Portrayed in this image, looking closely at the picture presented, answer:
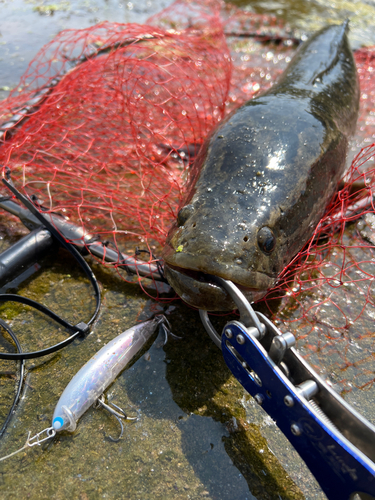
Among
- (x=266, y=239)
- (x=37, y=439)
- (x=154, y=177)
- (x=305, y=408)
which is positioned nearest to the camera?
(x=305, y=408)

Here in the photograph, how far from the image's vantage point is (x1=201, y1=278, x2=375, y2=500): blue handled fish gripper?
1.49 m

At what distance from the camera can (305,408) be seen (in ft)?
5.20

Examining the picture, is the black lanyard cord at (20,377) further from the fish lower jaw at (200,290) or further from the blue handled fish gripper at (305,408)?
the blue handled fish gripper at (305,408)

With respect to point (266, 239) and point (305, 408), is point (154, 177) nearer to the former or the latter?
point (266, 239)

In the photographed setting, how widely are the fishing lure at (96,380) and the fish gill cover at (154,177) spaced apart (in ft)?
2.66

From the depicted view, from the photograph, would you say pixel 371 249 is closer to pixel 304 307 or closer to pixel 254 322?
pixel 304 307

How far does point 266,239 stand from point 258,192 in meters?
0.35

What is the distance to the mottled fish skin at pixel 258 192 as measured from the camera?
2.14 meters

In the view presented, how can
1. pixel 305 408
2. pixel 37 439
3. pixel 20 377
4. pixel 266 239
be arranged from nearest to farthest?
pixel 305 408
pixel 37 439
pixel 20 377
pixel 266 239

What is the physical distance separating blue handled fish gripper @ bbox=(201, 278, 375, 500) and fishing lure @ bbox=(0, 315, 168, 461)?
0.66m

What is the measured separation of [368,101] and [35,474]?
6447mm

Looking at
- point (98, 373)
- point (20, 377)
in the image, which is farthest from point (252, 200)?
point (20, 377)

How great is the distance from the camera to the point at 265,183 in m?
2.52

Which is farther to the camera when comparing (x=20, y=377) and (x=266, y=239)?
(x=266, y=239)
